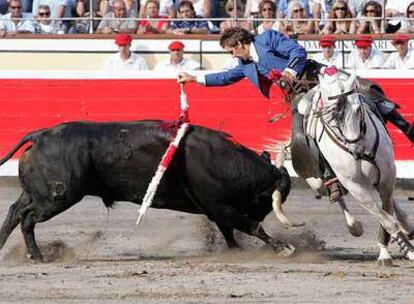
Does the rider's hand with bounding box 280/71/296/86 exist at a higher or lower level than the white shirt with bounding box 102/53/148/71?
higher

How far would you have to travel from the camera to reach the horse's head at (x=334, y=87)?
28.1ft

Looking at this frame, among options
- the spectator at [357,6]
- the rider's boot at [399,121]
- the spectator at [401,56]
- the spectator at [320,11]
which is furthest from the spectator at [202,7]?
the rider's boot at [399,121]

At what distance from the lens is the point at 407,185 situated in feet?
47.8

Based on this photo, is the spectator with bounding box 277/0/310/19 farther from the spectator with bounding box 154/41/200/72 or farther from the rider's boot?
the rider's boot

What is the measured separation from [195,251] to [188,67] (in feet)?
17.7

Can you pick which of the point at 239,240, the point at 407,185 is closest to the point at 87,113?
the point at 407,185

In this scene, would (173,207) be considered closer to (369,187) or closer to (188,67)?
(369,187)

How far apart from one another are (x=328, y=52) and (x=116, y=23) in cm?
257

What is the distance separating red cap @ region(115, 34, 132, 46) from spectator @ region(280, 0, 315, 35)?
1732mm

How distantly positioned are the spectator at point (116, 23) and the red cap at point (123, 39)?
0.34m

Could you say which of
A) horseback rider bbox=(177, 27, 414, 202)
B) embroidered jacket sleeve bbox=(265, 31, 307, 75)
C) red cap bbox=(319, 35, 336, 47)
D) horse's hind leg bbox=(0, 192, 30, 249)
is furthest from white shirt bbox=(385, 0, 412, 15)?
horse's hind leg bbox=(0, 192, 30, 249)

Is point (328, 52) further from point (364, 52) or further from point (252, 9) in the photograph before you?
point (252, 9)

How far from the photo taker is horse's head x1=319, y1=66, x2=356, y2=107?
855 centimetres

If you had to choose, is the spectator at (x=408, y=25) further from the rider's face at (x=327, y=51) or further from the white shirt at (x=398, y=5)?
the rider's face at (x=327, y=51)
